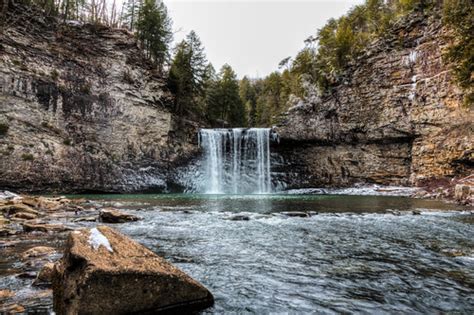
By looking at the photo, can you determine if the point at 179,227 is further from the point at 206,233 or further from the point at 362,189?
the point at 362,189

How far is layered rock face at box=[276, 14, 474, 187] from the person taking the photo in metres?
29.1

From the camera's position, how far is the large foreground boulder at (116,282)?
318 centimetres

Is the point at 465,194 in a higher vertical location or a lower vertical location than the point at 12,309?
higher

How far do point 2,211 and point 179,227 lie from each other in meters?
7.73

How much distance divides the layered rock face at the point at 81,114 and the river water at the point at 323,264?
22.1m

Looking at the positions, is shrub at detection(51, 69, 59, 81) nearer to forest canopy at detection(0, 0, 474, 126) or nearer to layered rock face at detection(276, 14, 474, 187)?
forest canopy at detection(0, 0, 474, 126)

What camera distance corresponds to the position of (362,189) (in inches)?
1362

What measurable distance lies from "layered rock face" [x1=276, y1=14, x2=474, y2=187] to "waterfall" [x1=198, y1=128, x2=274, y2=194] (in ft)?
10.1

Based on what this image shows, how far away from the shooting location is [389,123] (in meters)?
34.2

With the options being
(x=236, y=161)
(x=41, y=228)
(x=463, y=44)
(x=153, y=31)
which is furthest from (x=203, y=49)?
(x=41, y=228)

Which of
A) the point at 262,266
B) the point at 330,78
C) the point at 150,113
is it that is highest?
the point at 330,78

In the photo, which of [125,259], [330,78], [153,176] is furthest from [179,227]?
[330,78]

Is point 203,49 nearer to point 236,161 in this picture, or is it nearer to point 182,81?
point 182,81

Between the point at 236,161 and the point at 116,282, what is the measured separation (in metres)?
36.2
